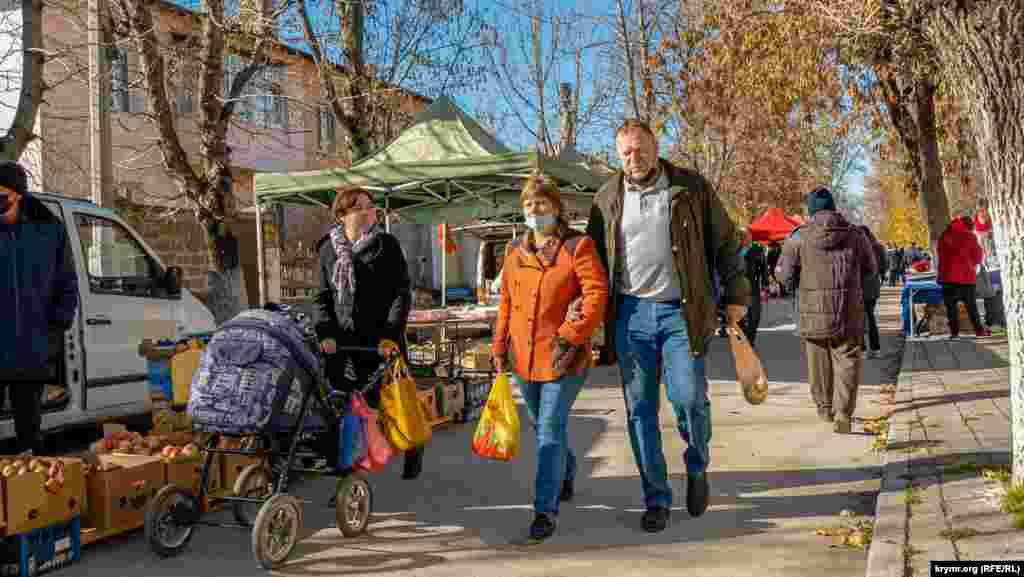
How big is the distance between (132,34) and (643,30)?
12.4 m

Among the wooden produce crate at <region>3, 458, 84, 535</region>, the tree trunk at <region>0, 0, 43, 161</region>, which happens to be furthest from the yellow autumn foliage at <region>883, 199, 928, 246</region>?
the wooden produce crate at <region>3, 458, 84, 535</region>

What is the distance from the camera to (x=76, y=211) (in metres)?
7.46

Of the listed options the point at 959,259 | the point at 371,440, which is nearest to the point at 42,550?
the point at 371,440

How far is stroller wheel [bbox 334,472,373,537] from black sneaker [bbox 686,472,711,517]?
177 cm

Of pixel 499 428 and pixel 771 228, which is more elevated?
pixel 771 228

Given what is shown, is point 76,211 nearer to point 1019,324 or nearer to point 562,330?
point 562,330

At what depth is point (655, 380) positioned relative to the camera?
523cm

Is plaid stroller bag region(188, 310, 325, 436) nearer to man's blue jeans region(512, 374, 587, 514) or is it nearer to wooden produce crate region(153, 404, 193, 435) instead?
man's blue jeans region(512, 374, 587, 514)

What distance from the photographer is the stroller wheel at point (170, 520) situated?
4.90 m

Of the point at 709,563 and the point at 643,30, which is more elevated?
the point at 643,30

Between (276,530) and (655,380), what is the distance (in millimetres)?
2086

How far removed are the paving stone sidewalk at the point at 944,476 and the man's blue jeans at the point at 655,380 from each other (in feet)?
3.41

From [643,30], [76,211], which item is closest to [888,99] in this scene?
[643,30]

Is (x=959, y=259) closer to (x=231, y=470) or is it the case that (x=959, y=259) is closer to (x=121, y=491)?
(x=231, y=470)
